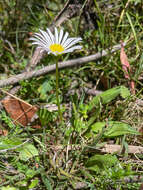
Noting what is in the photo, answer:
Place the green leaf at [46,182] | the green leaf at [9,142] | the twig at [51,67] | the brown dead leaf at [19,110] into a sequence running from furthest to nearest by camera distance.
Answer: the twig at [51,67], the brown dead leaf at [19,110], the green leaf at [9,142], the green leaf at [46,182]

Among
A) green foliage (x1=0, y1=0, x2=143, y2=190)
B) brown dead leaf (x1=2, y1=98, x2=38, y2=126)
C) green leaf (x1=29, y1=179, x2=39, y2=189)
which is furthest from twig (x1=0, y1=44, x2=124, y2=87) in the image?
green leaf (x1=29, y1=179, x2=39, y2=189)

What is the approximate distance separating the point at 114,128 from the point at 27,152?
65cm

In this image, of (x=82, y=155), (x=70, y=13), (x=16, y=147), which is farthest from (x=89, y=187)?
(x=70, y=13)

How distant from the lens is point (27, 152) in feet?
5.51

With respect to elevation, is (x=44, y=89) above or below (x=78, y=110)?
above

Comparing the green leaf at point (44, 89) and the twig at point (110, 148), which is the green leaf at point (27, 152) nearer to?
the twig at point (110, 148)

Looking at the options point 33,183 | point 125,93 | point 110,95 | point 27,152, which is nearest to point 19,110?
point 27,152

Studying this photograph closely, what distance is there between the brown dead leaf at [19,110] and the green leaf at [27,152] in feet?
0.95

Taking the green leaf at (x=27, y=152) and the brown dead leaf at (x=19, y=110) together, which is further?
the brown dead leaf at (x=19, y=110)

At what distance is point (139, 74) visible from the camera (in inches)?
84.1

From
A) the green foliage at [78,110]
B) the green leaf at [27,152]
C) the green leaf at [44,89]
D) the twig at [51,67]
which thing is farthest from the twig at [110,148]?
the twig at [51,67]

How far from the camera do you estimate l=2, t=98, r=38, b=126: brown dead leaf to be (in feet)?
6.41

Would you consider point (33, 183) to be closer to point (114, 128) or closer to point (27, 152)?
point (27, 152)

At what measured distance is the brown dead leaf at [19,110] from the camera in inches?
77.0
